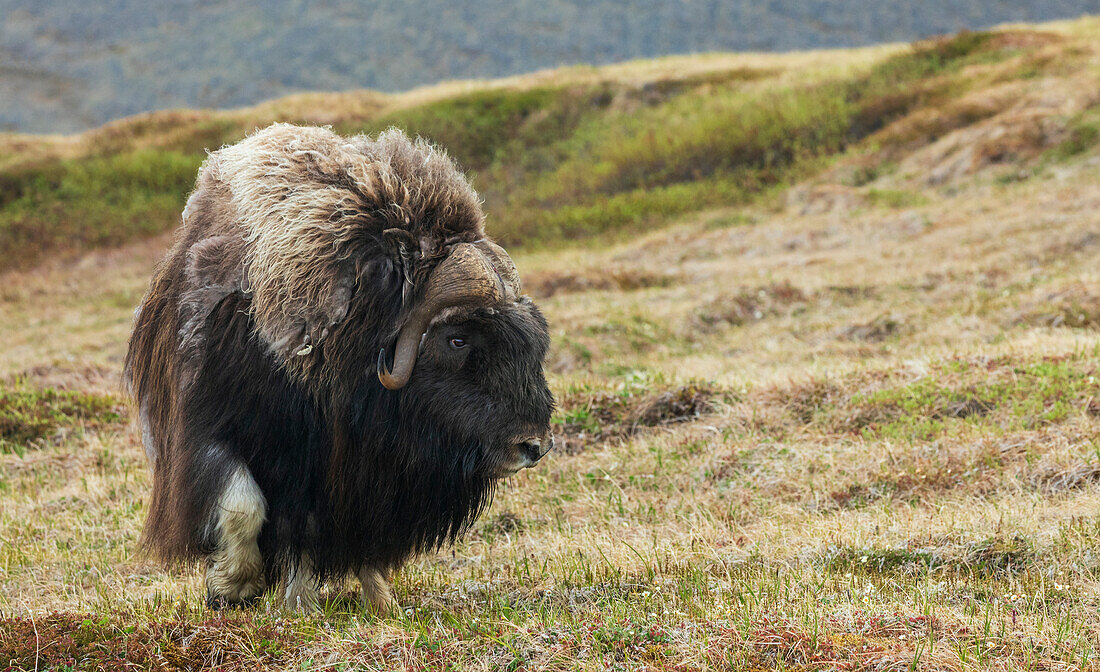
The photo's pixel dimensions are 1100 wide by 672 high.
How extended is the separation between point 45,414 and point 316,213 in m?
5.83

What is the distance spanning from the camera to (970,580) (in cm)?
383

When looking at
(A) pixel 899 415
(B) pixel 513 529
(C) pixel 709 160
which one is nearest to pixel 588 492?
(B) pixel 513 529

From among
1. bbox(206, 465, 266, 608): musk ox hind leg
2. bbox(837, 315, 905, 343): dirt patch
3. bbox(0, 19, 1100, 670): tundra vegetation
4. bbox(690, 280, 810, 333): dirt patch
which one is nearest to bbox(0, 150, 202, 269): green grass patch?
bbox(0, 19, 1100, 670): tundra vegetation

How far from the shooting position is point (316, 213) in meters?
3.92

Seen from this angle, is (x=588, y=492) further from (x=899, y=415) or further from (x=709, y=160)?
(x=709, y=160)

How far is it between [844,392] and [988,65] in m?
21.4

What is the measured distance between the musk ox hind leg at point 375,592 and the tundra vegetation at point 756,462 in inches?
3.6

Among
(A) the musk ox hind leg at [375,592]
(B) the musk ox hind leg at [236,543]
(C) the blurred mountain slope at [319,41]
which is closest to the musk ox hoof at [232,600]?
(B) the musk ox hind leg at [236,543]

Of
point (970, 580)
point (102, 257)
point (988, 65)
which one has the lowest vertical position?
point (102, 257)

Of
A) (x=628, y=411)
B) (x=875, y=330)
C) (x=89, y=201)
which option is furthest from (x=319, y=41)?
(x=628, y=411)

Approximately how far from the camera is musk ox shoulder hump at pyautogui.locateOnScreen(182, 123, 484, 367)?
378 centimetres

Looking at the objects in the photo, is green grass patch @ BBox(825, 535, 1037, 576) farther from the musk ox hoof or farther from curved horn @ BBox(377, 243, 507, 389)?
the musk ox hoof

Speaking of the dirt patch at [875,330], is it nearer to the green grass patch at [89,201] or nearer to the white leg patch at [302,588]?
the white leg patch at [302,588]

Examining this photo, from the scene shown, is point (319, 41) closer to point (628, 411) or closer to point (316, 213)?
point (628, 411)
